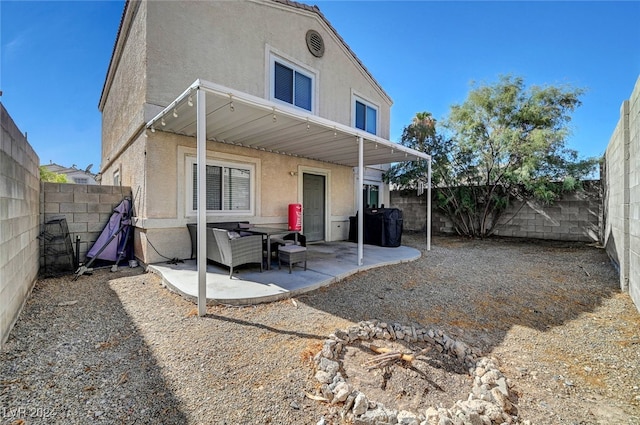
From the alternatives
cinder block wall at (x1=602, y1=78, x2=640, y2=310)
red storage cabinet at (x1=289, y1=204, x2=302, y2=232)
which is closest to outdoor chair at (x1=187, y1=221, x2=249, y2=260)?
red storage cabinet at (x1=289, y1=204, x2=302, y2=232)

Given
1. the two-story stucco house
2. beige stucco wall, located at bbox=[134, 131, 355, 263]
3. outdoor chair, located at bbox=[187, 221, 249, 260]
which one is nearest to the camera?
the two-story stucco house

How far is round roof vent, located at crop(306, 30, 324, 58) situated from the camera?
8430 mm

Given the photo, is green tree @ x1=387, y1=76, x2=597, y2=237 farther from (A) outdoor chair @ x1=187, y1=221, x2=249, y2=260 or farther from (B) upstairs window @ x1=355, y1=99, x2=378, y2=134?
(A) outdoor chair @ x1=187, y1=221, x2=249, y2=260

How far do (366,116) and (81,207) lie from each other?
8.91 meters

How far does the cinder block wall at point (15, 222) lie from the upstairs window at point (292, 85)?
523cm

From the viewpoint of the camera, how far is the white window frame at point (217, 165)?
616 cm

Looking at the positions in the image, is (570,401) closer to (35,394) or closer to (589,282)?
(35,394)

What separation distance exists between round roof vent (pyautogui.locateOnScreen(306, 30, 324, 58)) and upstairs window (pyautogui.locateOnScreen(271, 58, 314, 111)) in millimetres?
754

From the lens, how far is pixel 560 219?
10.2m

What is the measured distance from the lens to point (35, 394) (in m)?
2.10

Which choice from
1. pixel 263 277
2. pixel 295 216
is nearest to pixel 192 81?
pixel 295 216

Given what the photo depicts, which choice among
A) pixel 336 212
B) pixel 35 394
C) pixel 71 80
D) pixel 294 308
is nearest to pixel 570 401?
pixel 294 308

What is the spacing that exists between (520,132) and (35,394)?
40.2ft

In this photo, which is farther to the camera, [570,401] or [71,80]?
[71,80]
